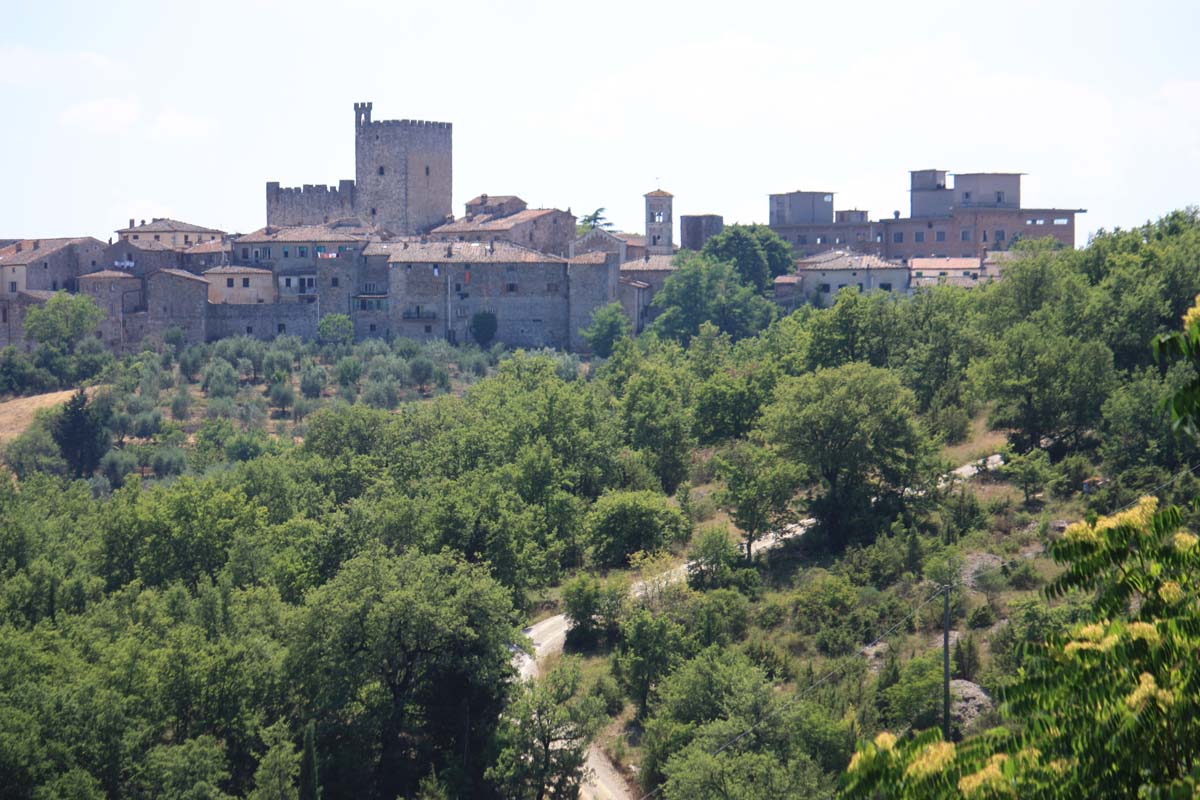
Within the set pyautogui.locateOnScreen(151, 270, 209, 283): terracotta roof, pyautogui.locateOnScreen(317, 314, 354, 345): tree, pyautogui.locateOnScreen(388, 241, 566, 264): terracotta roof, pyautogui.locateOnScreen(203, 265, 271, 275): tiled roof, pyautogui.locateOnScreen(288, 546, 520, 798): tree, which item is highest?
pyautogui.locateOnScreen(388, 241, 566, 264): terracotta roof

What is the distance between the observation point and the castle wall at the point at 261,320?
67375 mm

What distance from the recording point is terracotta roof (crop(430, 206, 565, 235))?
7162cm

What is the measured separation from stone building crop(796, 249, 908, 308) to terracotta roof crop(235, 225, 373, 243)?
2085 centimetres

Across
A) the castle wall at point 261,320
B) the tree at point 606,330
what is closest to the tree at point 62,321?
the castle wall at point 261,320

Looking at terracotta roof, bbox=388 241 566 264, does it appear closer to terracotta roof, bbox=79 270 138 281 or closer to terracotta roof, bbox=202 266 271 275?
terracotta roof, bbox=202 266 271 275

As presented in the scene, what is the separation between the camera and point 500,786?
24062 mm

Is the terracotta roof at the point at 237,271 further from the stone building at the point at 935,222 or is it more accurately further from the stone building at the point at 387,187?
the stone building at the point at 935,222

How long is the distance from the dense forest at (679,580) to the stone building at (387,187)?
29844mm

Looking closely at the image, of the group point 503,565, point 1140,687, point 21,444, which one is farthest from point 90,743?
point 21,444

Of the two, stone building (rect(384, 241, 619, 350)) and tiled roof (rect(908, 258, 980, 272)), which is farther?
tiled roof (rect(908, 258, 980, 272))

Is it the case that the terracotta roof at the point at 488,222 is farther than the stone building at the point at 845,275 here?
Yes

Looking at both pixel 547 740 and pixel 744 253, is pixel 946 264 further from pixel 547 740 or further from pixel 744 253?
pixel 547 740

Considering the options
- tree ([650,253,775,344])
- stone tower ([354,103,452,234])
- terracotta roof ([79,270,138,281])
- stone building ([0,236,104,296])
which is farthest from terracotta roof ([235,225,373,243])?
tree ([650,253,775,344])

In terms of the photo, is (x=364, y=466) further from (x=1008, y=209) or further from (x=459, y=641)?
(x=1008, y=209)
